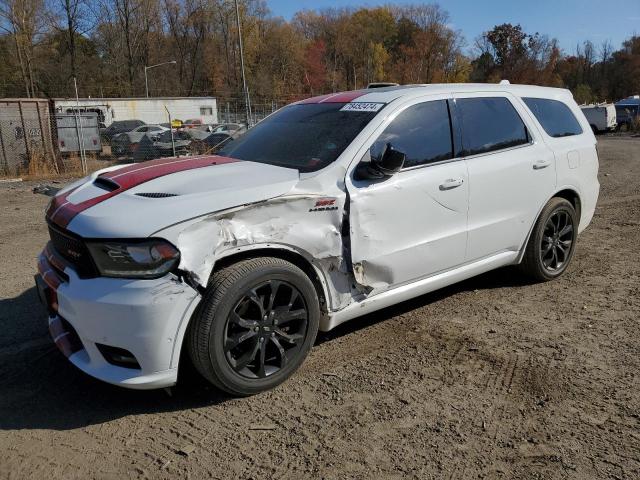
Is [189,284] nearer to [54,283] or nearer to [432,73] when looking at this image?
[54,283]

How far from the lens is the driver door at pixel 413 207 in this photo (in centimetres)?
355

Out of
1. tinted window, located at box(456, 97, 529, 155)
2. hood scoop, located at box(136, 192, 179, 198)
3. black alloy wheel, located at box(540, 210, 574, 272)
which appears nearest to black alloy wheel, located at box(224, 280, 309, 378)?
hood scoop, located at box(136, 192, 179, 198)

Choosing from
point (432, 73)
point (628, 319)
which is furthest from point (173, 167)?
point (432, 73)

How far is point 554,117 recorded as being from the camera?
5129mm

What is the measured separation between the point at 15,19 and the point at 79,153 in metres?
37.7

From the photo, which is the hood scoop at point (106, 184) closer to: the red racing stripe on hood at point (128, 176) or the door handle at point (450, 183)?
the red racing stripe on hood at point (128, 176)

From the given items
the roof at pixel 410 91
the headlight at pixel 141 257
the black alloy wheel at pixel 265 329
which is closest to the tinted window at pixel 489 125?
the roof at pixel 410 91

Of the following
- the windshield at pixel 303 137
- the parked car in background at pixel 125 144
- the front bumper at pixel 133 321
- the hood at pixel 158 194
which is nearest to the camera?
the front bumper at pixel 133 321

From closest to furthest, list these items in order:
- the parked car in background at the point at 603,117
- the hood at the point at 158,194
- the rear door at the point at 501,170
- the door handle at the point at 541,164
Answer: the hood at the point at 158,194 < the rear door at the point at 501,170 < the door handle at the point at 541,164 < the parked car in background at the point at 603,117

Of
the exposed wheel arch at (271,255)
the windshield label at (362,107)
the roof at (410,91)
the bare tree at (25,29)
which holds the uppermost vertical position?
the bare tree at (25,29)

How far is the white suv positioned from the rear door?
0.02m

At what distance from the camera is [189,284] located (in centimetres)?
287

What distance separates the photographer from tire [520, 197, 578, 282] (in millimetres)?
4883

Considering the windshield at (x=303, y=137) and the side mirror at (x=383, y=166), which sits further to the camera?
the windshield at (x=303, y=137)
